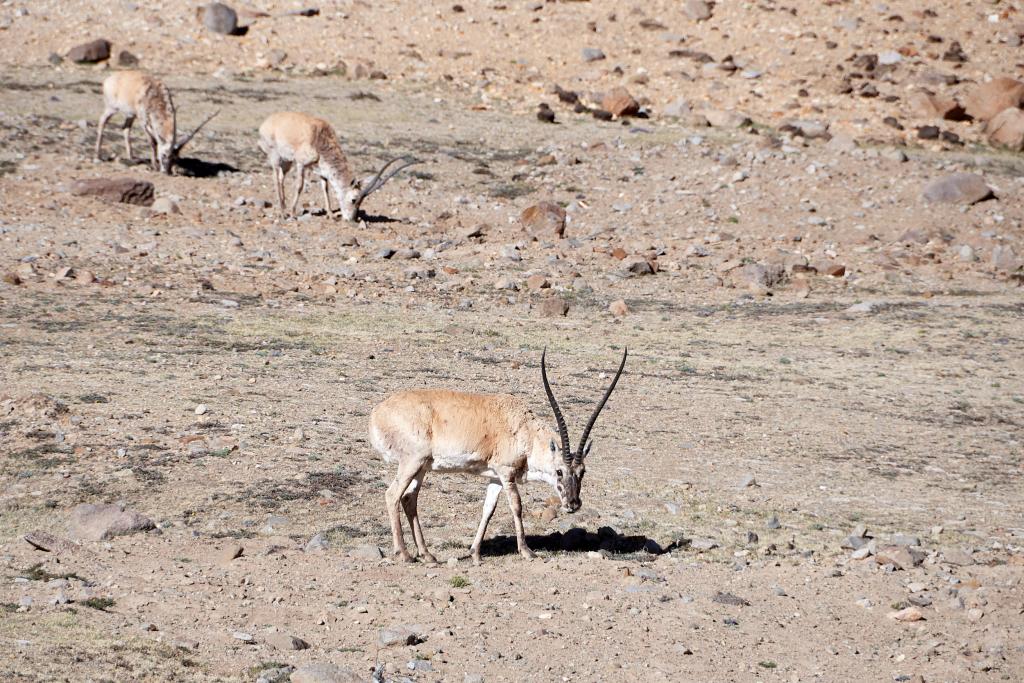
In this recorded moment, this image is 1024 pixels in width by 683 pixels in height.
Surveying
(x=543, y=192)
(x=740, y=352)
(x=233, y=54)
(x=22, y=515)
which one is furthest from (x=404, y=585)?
(x=233, y=54)

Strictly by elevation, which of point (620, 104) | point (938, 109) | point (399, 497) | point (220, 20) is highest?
point (220, 20)

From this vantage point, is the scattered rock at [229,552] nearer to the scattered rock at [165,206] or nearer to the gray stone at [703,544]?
the gray stone at [703,544]

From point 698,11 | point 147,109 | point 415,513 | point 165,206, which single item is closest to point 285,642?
point 415,513

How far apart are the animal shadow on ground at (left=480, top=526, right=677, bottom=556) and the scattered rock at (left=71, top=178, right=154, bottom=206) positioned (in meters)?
16.0

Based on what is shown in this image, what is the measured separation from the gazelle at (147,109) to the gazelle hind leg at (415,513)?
1852 centimetres

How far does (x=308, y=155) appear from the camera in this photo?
2498 cm

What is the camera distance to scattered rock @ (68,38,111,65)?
3466 centimetres

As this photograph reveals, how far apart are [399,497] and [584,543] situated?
6.32ft

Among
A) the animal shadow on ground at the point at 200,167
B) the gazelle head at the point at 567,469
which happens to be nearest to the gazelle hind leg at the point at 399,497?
the gazelle head at the point at 567,469

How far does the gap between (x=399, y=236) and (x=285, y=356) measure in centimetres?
897

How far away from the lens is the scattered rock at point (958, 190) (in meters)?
27.1

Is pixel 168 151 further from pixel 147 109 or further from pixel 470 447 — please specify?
pixel 470 447

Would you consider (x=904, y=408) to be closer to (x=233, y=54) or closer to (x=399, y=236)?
(x=399, y=236)

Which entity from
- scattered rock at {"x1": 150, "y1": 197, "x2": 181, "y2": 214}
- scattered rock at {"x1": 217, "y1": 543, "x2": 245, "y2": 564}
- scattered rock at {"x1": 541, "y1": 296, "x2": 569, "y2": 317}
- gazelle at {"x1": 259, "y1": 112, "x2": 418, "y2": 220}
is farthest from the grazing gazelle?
gazelle at {"x1": 259, "y1": 112, "x2": 418, "y2": 220}
